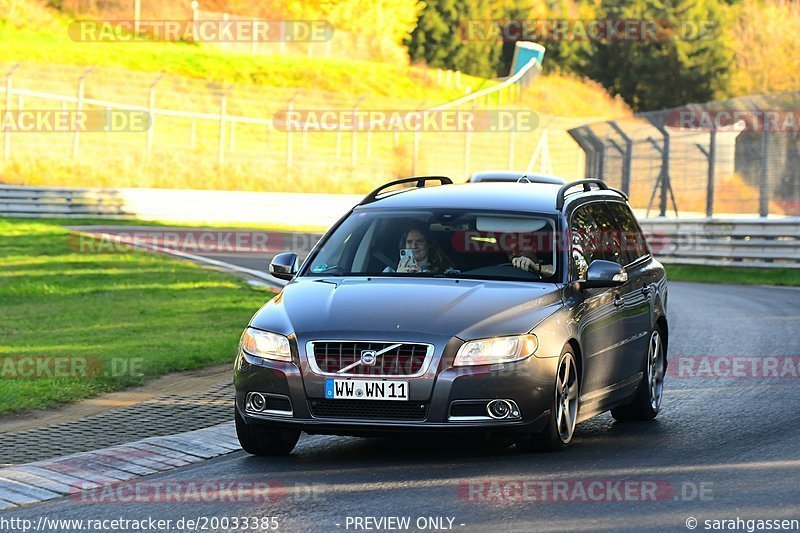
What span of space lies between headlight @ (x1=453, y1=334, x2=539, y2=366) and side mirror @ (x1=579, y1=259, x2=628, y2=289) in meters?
0.99

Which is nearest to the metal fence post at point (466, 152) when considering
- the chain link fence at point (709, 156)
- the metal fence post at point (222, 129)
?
the metal fence post at point (222, 129)

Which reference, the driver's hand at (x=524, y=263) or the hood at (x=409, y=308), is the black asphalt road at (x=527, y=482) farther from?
the driver's hand at (x=524, y=263)

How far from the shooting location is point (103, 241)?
28.2 m

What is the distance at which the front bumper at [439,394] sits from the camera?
7988mm

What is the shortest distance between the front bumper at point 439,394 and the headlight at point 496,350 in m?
0.04

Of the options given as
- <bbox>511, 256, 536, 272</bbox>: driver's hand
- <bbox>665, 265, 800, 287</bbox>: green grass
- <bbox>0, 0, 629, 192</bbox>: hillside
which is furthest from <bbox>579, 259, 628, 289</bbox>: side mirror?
<bbox>0, 0, 629, 192</bbox>: hillside

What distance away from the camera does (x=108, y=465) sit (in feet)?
27.5

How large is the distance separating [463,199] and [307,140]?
48228mm

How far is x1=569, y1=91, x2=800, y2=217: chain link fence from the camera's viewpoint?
2747 cm

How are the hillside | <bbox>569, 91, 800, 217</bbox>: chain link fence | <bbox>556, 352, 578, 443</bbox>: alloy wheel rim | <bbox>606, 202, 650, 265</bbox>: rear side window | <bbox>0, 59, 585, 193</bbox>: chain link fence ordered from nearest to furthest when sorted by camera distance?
<bbox>556, 352, 578, 443</bbox>: alloy wheel rim, <bbox>606, 202, 650, 265</bbox>: rear side window, <bbox>569, 91, 800, 217</bbox>: chain link fence, <bbox>0, 59, 585, 193</bbox>: chain link fence, the hillside

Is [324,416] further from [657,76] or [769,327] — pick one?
[657,76]

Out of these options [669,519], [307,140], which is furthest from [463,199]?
[307,140]

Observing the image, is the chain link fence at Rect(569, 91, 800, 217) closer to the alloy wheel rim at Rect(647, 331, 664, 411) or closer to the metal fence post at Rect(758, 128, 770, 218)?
the metal fence post at Rect(758, 128, 770, 218)

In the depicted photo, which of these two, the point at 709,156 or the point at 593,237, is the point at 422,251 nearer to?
the point at 593,237
